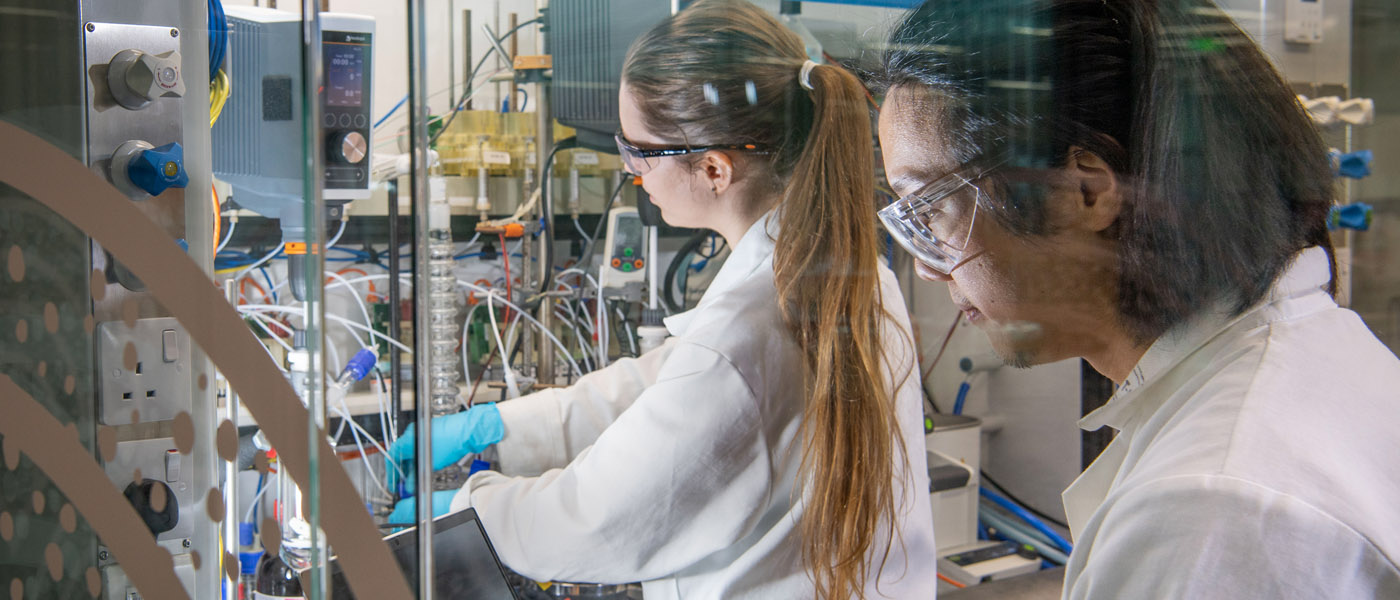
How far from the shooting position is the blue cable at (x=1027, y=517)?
793mm

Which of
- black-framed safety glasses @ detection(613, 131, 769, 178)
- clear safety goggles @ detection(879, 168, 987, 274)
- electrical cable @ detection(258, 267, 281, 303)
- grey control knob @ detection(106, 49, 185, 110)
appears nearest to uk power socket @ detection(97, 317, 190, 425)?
electrical cable @ detection(258, 267, 281, 303)

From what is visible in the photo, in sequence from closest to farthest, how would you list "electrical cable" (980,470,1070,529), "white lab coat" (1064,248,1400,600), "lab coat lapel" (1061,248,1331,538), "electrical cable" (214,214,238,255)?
"white lab coat" (1064,248,1400,600), "lab coat lapel" (1061,248,1331,538), "electrical cable" (980,470,1070,529), "electrical cable" (214,214,238,255)

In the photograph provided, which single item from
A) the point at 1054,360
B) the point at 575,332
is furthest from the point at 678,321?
the point at 1054,360

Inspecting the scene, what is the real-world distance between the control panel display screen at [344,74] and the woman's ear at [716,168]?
0.29 meters

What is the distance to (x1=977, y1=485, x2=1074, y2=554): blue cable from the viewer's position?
79cm

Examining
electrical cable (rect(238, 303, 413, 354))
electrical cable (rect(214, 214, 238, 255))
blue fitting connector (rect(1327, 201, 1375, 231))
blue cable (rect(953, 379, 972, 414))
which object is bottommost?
blue cable (rect(953, 379, 972, 414))

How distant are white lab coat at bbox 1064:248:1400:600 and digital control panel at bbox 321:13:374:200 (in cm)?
60

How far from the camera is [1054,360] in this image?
0.75 meters

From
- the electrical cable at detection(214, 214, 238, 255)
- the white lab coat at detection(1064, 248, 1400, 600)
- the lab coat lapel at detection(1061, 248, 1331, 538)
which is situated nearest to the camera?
the white lab coat at detection(1064, 248, 1400, 600)

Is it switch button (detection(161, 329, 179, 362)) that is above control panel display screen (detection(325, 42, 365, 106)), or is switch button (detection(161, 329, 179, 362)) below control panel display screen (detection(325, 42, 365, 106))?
below

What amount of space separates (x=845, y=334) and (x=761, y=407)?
0.32 feet

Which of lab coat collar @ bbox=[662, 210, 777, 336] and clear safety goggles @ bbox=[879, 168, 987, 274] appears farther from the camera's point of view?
lab coat collar @ bbox=[662, 210, 777, 336]

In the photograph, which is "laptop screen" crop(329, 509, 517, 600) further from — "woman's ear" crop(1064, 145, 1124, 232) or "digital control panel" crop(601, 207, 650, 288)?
"woman's ear" crop(1064, 145, 1124, 232)
